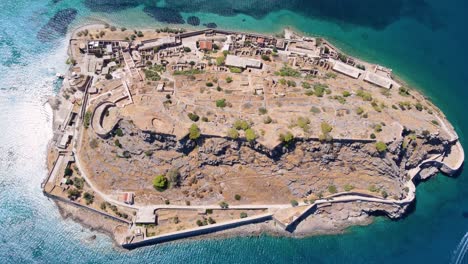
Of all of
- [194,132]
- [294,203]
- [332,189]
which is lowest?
[294,203]

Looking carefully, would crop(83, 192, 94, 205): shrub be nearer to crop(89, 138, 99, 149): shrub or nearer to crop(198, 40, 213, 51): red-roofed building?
crop(89, 138, 99, 149): shrub

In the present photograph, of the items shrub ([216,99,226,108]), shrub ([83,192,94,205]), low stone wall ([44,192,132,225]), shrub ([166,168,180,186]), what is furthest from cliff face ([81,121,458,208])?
shrub ([216,99,226,108])

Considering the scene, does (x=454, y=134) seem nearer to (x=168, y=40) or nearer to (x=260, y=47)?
(x=260, y=47)

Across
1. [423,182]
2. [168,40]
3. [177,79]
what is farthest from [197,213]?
[423,182]

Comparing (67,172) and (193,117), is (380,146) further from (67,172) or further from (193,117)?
(67,172)

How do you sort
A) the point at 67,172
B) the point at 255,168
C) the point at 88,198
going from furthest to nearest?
the point at 67,172, the point at 255,168, the point at 88,198

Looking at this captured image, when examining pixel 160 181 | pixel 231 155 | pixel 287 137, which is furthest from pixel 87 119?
pixel 287 137

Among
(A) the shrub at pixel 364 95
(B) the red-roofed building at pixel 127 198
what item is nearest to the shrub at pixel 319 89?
(A) the shrub at pixel 364 95
